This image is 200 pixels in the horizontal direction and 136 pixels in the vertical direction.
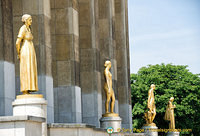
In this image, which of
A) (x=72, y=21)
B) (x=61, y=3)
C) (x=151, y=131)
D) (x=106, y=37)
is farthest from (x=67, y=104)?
(x=151, y=131)

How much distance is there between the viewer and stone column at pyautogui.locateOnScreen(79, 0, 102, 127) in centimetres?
3095

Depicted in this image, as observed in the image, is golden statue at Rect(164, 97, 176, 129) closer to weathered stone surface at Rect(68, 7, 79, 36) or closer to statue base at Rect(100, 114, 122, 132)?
statue base at Rect(100, 114, 122, 132)

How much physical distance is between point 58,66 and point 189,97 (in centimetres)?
3425

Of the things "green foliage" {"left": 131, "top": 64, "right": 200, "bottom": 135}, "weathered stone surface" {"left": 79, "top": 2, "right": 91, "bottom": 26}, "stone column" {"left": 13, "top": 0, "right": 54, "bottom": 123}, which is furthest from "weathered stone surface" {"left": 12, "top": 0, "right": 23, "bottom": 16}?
"green foliage" {"left": 131, "top": 64, "right": 200, "bottom": 135}

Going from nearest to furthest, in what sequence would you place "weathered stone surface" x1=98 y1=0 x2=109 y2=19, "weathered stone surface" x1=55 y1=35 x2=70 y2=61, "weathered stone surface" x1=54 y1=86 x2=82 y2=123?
"weathered stone surface" x1=54 y1=86 x2=82 y2=123, "weathered stone surface" x1=55 y1=35 x2=70 y2=61, "weathered stone surface" x1=98 y1=0 x2=109 y2=19

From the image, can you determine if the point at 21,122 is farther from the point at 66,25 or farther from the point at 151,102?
the point at 151,102

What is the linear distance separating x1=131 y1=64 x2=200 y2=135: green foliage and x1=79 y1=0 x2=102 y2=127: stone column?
94.4 ft

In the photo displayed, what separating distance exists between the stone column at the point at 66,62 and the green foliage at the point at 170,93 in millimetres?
A: 32166

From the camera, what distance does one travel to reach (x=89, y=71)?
1223 inches

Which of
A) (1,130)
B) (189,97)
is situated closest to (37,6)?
(1,130)

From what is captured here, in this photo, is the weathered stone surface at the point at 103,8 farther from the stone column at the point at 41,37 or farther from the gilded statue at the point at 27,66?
the gilded statue at the point at 27,66

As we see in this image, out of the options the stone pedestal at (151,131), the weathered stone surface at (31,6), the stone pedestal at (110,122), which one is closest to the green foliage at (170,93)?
the stone pedestal at (151,131)

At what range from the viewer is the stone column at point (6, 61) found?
21.7 metres

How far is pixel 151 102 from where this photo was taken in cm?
4038
